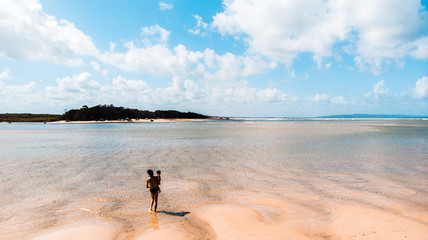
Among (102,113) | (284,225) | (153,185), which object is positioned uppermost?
(102,113)

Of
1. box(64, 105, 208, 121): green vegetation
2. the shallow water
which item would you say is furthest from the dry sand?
box(64, 105, 208, 121): green vegetation

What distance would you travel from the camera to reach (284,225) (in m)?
7.80

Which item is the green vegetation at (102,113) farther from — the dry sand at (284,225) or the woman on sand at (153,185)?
the dry sand at (284,225)

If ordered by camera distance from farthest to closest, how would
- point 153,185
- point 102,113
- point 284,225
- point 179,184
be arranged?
point 102,113
point 179,184
point 153,185
point 284,225

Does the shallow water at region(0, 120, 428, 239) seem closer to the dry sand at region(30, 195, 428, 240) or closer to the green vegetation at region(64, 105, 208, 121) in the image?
the dry sand at region(30, 195, 428, 240)

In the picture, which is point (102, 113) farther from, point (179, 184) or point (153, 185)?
Answer: point (153, 185)

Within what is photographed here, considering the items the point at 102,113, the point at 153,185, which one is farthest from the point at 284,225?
→ the point at 102,113

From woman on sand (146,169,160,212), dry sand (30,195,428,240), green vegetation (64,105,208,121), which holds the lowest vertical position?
dry sand (30,195,428,240)

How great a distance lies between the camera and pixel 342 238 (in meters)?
6.93

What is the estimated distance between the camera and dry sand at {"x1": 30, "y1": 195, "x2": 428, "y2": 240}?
23.3ft

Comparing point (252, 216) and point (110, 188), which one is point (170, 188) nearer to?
point (110, 188)

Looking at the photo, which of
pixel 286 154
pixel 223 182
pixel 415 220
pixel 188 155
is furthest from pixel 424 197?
pixel 188 155

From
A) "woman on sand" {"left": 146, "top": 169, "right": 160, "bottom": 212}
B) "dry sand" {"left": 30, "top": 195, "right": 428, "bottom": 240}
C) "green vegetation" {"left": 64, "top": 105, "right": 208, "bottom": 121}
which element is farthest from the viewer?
"green vegetation" {"left": 64, "top": 105, "right": 208, "bottom": 121}

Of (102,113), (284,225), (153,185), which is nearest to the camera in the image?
(284,225)
